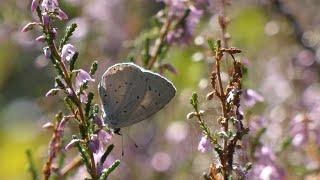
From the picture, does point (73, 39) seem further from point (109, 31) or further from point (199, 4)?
point (199, 4)

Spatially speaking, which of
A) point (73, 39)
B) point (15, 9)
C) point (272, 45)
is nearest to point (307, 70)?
point (272, 45)

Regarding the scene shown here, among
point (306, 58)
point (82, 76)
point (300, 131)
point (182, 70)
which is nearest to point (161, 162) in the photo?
point (182, 70)

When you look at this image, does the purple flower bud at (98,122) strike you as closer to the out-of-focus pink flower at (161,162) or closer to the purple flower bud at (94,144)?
the purple flower bud at (94,144)

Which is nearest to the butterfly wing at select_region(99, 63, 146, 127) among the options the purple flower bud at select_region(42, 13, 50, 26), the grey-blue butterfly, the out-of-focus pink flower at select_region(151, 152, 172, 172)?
the grey-blue butterfly

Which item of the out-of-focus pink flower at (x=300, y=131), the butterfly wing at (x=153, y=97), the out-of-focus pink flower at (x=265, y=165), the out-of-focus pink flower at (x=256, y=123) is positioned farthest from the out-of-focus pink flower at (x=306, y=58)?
the butterfly wing at (x=153, y=97)

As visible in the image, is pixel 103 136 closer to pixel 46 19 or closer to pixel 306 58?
pixel 46 19

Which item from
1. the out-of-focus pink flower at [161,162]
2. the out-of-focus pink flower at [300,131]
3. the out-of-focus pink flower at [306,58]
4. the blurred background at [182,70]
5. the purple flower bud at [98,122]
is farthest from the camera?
the out-of-focus pink flower at [161,162]
